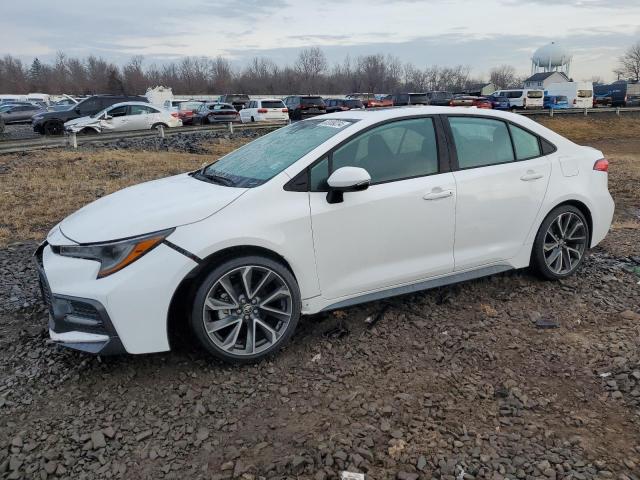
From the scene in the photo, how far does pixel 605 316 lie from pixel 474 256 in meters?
1.12

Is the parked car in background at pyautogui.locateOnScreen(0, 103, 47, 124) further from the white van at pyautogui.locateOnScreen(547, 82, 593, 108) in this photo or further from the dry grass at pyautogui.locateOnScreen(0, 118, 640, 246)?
the white van at pyautogui.locateOnScreen(547, 82, 593, 108)

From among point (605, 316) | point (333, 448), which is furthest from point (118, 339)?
point (605, 316)

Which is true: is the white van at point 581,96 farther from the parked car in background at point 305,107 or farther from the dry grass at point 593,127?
the parked car in background at point 305,107

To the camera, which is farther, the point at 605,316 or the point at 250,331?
the point at 605,316

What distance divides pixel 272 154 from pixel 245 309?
1.28 meters

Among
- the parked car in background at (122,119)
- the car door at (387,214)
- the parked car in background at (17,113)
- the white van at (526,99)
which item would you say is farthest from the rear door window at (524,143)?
the white van at (526,99)

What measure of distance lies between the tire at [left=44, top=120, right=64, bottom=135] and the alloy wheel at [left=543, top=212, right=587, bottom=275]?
22.0 m

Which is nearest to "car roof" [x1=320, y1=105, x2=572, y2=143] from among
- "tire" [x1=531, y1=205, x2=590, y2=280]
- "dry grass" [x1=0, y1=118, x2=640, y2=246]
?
"tire" [x1=531, y1=205, x2=590, y2=280]

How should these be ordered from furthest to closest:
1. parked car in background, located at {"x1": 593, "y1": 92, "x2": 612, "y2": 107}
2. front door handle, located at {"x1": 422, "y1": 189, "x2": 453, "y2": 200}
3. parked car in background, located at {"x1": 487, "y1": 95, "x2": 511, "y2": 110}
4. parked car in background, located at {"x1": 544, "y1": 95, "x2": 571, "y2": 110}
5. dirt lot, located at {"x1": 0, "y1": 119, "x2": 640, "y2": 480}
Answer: parked car in background, located at {"x1": 593, "y1": 92, "x2": 612, "y2": 107}, parked car in background, located at {"x1": 544, "y1": 95, "x2": 571, "y2": 110}, parked car in background, located at {"x1": 487, "y1": 95, "x2": 511, "y2": 110}, front door handle, located at {"x1": 422, "y1": 189, "x2": 453, "y2": 200}, dirt lot, located at {"x1": 0, "y1": 119, "x2": 640, "y2": 480}

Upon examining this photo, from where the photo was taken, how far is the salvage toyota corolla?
10.4 feet

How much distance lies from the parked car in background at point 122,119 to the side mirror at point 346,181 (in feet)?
62.4

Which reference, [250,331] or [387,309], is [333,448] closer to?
[250,331]

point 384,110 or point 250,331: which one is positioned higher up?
point 384,110

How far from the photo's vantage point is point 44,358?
11.8ft
